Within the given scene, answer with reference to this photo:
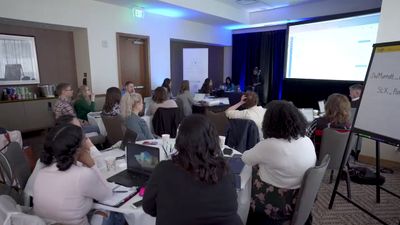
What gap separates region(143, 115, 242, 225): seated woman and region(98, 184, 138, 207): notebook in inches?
16.0

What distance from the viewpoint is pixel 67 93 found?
11.9 ft

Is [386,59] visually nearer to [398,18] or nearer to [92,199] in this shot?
[398,18]

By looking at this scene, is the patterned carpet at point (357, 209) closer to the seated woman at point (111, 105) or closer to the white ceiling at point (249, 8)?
the seated woman at point (111, 105)

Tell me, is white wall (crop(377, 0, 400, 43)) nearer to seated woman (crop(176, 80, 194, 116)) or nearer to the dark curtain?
seated woman (crop(176, 80, 194, 116))

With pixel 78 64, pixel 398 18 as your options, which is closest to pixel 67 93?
pixel 78 64

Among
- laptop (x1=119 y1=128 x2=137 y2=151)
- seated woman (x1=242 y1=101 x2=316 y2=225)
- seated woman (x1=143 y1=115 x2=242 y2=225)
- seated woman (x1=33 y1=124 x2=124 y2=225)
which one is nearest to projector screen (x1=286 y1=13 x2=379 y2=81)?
seated woman (x1=242 y1=101 x2=316 y2=225)

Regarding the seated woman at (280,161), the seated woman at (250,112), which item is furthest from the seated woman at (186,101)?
the seated woman at (280,161)

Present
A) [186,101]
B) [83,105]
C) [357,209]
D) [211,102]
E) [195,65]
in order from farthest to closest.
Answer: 1. [195,65]
2. [211,102]
3. [186,101]
4. [83,105]
5. [357,209]

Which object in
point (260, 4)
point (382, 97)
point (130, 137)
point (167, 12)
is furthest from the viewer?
→ point (260, 4)

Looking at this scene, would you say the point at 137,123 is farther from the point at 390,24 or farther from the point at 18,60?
the point at 18,60

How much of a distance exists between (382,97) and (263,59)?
604cm

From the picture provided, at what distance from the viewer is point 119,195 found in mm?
1541

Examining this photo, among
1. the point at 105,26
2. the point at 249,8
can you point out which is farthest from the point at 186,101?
the point at 249,8

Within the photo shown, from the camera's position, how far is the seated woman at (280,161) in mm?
1594
